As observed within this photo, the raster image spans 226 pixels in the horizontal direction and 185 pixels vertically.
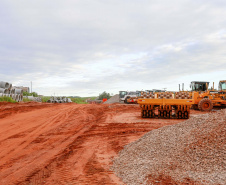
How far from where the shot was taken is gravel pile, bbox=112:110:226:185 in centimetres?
484

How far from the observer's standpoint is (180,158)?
18.5ft

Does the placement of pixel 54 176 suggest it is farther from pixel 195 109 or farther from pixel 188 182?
pixel 195 109

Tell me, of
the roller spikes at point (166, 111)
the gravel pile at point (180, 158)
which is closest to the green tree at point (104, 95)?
the roller spikes at point (166, 111)

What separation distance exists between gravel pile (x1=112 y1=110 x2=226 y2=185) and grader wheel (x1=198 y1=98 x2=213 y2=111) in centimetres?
1418

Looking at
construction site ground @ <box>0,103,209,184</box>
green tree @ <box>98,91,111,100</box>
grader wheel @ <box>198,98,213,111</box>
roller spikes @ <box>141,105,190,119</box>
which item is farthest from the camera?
green tree @ <box>98,91,111,100</box>

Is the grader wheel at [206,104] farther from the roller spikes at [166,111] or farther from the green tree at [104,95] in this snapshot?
the green tree at [104,95]

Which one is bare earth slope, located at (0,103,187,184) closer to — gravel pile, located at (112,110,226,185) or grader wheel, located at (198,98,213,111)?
gravel pile, located at (112,110,226,185)

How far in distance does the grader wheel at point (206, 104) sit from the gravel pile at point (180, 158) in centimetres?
1418

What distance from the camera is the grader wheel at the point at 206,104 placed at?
68.7 ft

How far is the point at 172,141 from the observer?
6742 mm

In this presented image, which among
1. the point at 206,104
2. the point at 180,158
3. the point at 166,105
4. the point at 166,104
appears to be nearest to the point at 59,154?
the point at 180,158

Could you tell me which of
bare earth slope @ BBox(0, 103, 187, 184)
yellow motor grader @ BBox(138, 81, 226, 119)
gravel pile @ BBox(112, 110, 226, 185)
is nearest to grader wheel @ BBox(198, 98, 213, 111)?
yellow motor grader @ BBox(138, 81, 226, 119)

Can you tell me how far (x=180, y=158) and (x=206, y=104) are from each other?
16.8 m

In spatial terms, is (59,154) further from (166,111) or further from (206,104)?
(206,104)
